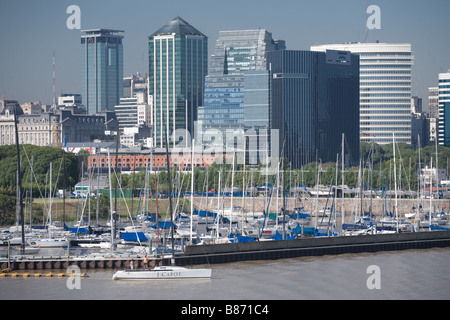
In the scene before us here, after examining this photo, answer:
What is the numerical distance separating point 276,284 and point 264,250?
389 inches

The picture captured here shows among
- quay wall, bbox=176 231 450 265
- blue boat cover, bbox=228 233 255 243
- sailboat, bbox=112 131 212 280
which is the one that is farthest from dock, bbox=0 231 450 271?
blue boat cover, bbox=228 233 255 243

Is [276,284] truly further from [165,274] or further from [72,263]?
[72,263]

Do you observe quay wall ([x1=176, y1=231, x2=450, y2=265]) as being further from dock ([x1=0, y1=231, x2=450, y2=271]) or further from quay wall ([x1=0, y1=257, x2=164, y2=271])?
quay wall ([x1=0, y1=257, x2=164, y2=271])

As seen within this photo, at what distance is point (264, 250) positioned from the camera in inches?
2670

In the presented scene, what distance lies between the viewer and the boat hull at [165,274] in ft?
192

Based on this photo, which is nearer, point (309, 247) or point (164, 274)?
point (164, 274)

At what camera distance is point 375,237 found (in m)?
73.2

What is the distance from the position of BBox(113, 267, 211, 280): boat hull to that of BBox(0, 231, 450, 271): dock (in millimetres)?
4225

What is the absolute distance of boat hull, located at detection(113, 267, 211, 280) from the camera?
58.6 meters

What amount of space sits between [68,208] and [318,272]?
2219 inches

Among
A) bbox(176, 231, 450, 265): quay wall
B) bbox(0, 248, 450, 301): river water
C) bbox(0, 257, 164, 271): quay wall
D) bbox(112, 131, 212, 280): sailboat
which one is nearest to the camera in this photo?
bbox(0, 248, 450, 301): river water

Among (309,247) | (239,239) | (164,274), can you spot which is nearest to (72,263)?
(164,274)

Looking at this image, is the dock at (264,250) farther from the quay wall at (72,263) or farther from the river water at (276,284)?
the river water at (276,284)
